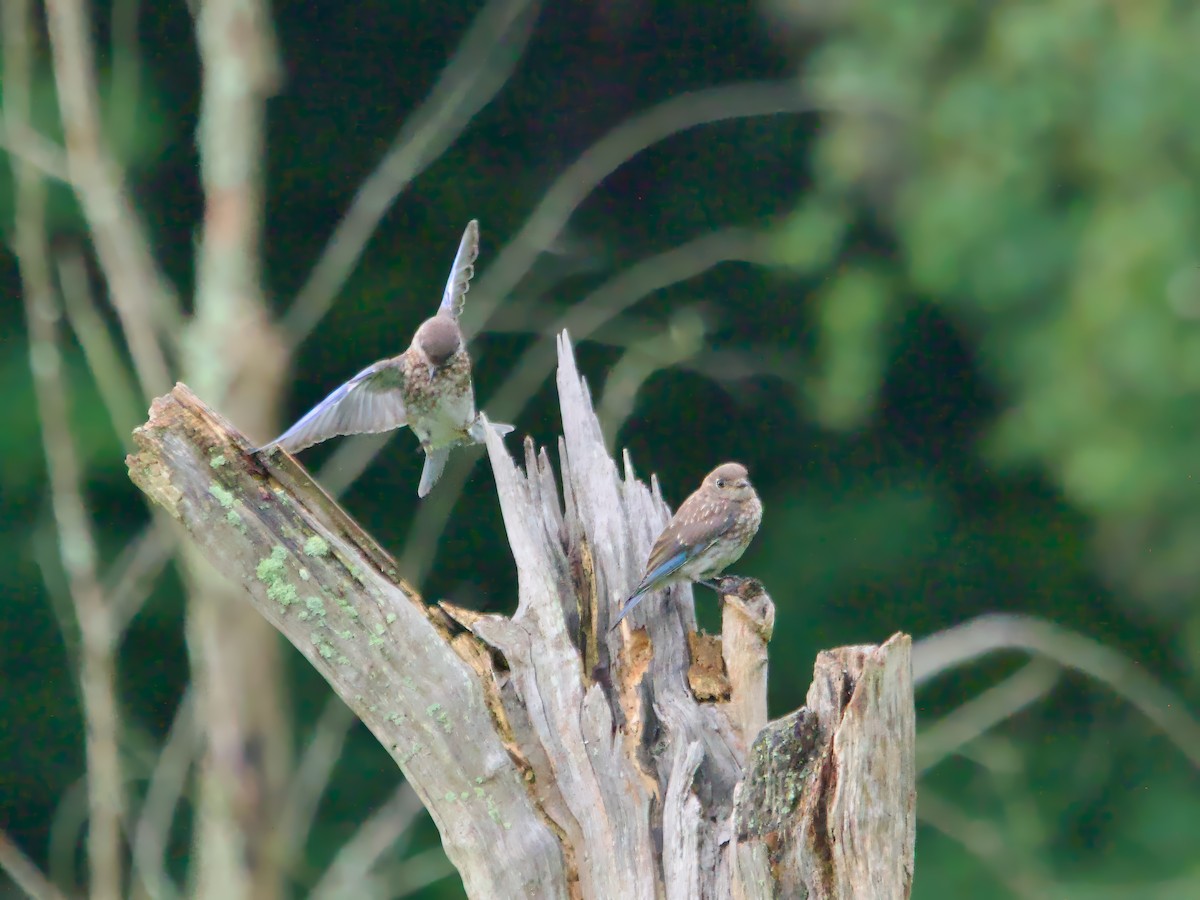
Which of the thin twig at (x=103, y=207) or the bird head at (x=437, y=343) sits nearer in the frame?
the bird head at (x=437, y=343)

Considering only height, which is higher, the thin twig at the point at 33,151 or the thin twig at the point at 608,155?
the thin twig at the point at 608,155

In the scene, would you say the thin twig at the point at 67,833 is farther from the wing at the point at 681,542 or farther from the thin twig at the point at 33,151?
the wing at the point at 681,542

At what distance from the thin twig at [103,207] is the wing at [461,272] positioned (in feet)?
4.83

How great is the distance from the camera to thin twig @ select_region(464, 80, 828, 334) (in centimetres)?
634

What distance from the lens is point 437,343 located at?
171 inches

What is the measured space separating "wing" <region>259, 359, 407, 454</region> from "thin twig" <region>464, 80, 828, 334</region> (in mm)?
1860

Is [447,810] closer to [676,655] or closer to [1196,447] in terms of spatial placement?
[676,655]

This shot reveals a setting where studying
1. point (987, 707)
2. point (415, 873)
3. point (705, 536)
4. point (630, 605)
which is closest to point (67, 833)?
point (415, 873)

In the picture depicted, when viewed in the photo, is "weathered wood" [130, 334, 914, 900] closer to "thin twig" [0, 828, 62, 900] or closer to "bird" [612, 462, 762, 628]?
"bird" [612, 462, 762, 628]

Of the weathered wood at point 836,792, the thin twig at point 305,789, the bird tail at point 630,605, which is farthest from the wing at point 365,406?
the thin twig at point 305,789

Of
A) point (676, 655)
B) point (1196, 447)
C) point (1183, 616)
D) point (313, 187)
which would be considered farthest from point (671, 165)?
A: point (676, 655)

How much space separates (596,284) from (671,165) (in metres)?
0.90

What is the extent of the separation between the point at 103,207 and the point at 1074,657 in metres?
3.92

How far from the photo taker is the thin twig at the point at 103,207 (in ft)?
18.2
